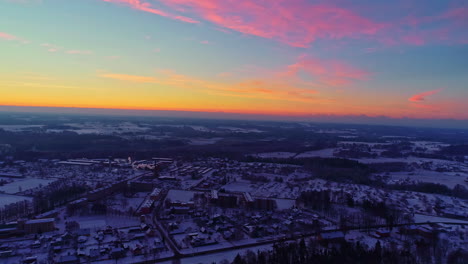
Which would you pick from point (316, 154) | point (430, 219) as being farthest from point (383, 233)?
point (316, 154)

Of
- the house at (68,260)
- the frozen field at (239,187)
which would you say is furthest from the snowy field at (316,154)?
the house at (68,260)

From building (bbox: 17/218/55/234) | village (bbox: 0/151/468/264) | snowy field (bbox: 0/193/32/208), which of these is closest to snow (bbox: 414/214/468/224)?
village (bbox: 0/151/468/264)

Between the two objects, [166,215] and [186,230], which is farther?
[166,215]

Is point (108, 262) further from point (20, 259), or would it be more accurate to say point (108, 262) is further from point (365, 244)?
point (365, 244)

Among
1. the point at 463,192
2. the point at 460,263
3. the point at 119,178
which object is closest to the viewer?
the point at 460,263

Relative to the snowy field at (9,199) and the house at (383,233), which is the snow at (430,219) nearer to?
the house at (383,233)

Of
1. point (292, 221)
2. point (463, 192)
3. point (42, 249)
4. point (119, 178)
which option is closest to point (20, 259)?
point (42, 249)

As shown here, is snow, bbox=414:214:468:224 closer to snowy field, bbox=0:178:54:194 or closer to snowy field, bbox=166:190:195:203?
snowy field, bbox=166:190:195:203

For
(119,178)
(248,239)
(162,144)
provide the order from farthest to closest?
(162,144), (119,178), (248,239)

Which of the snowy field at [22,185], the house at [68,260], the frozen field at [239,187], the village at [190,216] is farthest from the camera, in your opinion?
the frozen field at [239,187]
